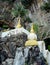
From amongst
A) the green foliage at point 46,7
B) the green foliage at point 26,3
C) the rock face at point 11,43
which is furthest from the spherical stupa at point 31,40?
the green foliage at point 26,3

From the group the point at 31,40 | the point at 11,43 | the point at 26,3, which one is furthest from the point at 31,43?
the point at 26,3

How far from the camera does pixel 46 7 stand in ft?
70.6

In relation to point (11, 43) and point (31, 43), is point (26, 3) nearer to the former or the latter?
point (11, 43)

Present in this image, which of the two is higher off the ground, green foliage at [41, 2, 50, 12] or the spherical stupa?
green foliage at [41, 2, 50, 12]

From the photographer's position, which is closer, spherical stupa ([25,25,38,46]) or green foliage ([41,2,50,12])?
spherical stupa ([25,25,38,46])

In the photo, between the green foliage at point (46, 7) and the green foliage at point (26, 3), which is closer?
the green foliage at point (46, 7)

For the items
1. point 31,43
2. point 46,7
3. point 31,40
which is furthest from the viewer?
Answer: point 46,7

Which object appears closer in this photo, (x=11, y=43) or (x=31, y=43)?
(x=31, y=43)

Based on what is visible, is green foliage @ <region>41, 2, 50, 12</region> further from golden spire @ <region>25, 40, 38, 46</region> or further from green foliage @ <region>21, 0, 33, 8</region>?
golden spire @ <region>25, 40, 38, 46</region>

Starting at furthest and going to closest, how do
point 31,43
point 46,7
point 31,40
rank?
point 46,7 → point 31,40 → point 31,43

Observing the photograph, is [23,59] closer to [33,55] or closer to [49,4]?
[33,55]

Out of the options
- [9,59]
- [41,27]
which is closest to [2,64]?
[9,59]

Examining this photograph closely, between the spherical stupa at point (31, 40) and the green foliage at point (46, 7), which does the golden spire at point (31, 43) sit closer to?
the spherical stupa at point (31, 40)

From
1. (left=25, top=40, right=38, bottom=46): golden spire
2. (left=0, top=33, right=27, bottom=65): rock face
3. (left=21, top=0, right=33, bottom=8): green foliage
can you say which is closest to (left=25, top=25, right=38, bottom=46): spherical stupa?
(left=25, top=40, right=38, bottom=46): golden spire
